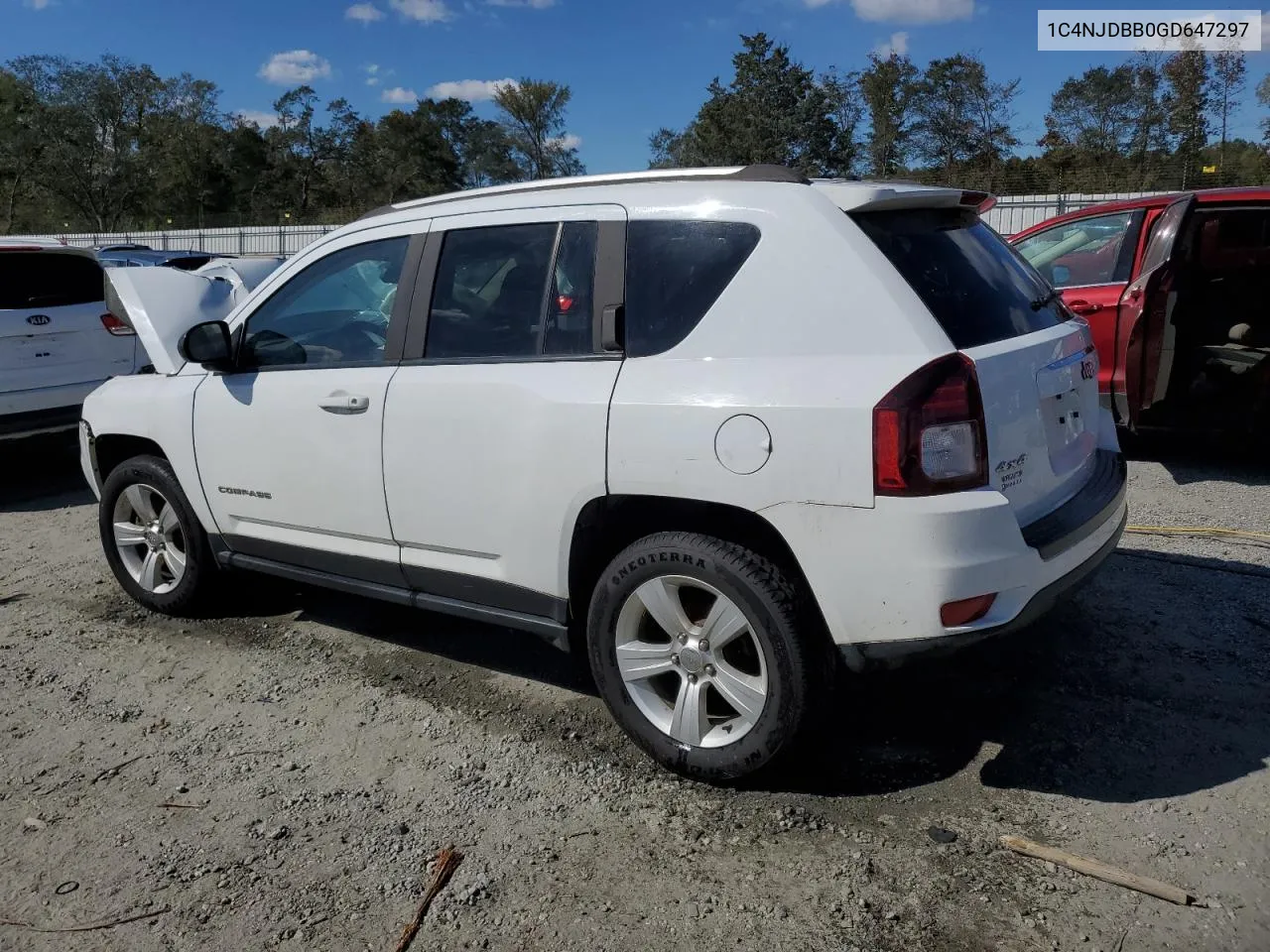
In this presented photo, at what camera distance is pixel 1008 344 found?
9.82 feet

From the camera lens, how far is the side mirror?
13.6ft

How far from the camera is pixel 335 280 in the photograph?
4.15 metres

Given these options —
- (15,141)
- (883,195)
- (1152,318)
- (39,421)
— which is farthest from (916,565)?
(15,141)

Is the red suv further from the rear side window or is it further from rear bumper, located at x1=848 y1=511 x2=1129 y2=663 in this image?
the rear side window

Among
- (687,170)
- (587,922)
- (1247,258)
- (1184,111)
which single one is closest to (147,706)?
(587,922)

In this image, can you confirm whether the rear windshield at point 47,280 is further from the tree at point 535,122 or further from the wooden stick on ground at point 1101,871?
the tree at point 535,122

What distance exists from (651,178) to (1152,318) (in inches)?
176

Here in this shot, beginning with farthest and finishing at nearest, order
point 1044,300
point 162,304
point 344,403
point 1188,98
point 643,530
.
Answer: point 1188,98
point 162,304
point 344,403
point 1044,300
point 643,530

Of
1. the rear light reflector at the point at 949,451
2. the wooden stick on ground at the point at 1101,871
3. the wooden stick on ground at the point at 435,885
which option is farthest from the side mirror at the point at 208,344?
the wooden stick on ground at the point at 1101,871

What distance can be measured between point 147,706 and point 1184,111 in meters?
42.8

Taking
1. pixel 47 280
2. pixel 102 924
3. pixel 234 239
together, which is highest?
pixel 234 239

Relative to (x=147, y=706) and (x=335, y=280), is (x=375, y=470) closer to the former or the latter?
(x=335, y=280)

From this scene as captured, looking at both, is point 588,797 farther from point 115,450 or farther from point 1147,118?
point 1147,118

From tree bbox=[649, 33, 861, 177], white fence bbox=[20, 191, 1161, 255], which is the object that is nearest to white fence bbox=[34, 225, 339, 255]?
white fence bbox=[20, 191, 1161, 255]
